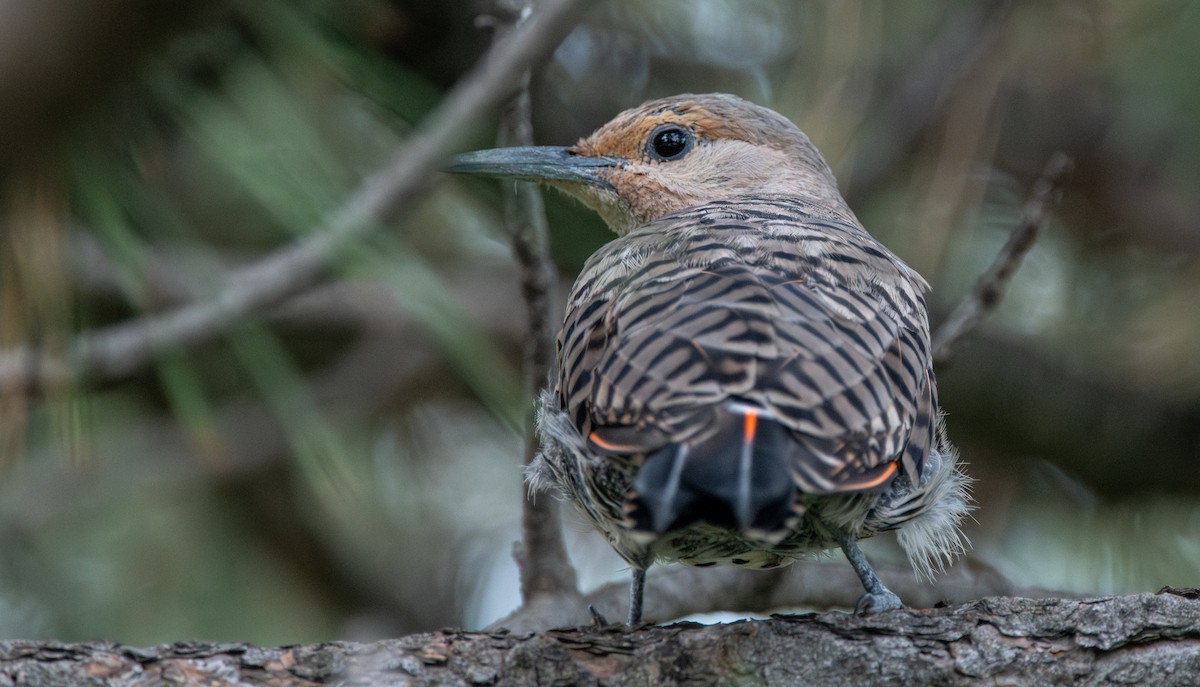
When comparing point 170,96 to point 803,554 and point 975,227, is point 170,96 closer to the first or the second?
point 803,554

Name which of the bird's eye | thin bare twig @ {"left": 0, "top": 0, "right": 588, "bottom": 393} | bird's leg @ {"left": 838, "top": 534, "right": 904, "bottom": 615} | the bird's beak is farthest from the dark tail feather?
the bird's eye

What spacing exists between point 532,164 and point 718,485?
210cm

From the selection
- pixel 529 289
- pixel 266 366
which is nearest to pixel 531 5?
pixel 529 289

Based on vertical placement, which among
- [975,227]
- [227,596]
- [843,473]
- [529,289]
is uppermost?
[975,227]

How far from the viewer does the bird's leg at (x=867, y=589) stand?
3.42 metres

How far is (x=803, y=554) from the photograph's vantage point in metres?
3.67

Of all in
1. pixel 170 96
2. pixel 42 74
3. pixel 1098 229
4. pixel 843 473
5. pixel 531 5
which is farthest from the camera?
pixel 1098 229

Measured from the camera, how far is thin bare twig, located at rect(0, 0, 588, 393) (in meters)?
3.70

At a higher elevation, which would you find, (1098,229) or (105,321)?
(105,321)

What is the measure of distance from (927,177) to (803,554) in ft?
7.63

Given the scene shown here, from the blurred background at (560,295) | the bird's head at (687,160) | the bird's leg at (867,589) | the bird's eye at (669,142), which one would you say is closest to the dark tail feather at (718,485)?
the bird's leg at (867,589)

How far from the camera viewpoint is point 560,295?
546cm

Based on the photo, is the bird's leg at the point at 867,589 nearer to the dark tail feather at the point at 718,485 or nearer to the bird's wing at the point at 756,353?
the bird's wing at the point at 756,353

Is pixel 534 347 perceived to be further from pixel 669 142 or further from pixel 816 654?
pixel 669 142
